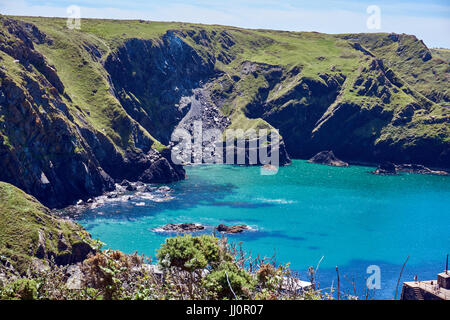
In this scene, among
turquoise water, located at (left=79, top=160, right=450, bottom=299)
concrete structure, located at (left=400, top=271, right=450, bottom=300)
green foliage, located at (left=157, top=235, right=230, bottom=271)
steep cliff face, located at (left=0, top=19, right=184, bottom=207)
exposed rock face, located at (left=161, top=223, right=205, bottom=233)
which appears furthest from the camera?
steep cliff face, located at (left=0, top=19, right=184, bottom=207)

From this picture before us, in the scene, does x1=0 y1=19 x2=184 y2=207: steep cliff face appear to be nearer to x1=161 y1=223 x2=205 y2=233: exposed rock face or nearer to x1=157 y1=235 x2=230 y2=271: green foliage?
Result: x1=161 y1=223 x2=205 y2=233: exposed rock face

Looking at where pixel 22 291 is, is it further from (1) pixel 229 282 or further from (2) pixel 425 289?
(2) pixel 425 289

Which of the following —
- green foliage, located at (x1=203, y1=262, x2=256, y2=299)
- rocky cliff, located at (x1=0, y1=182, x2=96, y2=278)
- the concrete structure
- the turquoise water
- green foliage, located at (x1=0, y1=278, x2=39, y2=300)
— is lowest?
the turquoise water

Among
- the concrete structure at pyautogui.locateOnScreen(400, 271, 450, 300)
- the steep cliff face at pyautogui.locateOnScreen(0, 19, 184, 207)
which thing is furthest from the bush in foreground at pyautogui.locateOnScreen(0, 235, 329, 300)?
the steep cliff face at pyautogui.locateOnScreen(0, 19, 184, 207)

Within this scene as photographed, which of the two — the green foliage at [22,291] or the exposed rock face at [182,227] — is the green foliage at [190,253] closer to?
the green foliage at [22,291]
